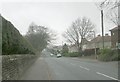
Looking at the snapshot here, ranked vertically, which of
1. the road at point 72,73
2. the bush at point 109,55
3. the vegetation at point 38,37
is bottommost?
the road at point 72,73

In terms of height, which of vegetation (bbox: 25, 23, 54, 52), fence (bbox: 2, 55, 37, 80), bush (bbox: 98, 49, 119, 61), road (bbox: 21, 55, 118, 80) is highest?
vegetation (bbox: 25, 23, 54, 52)

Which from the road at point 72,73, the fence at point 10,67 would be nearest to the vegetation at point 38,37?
the road at point 72,73

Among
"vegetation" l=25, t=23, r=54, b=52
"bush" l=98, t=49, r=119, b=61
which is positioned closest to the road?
"bush" l=98, t=49, r=119, b=61

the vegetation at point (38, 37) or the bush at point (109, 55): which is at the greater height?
the vegetation at point (38, 37)

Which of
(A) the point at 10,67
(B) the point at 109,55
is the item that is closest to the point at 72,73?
(A) the point at 10,67

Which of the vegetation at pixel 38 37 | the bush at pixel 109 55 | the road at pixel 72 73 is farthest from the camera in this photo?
the vegetation at pixel 38 37

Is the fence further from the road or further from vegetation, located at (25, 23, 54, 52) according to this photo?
vegetation, located at (25, 23, 54, 52)

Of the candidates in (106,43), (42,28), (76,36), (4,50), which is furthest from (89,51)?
(4,50)

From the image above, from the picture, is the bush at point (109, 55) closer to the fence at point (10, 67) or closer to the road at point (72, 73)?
the road at point (72, 73)

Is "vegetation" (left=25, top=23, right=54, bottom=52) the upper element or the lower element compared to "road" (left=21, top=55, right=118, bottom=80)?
upper

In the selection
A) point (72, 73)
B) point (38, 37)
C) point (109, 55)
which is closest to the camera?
point (72, 73)

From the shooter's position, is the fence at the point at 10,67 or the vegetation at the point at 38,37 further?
the vegetation at the point at 38,37

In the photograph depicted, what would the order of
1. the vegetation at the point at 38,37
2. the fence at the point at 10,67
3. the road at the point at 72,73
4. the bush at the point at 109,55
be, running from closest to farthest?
the fence at the point at 10,67 → the road at the point at 72,73 → the bush at the point at 109,55 → the vegetation at the point at 38,37

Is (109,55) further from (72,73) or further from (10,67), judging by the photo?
(10,67)
